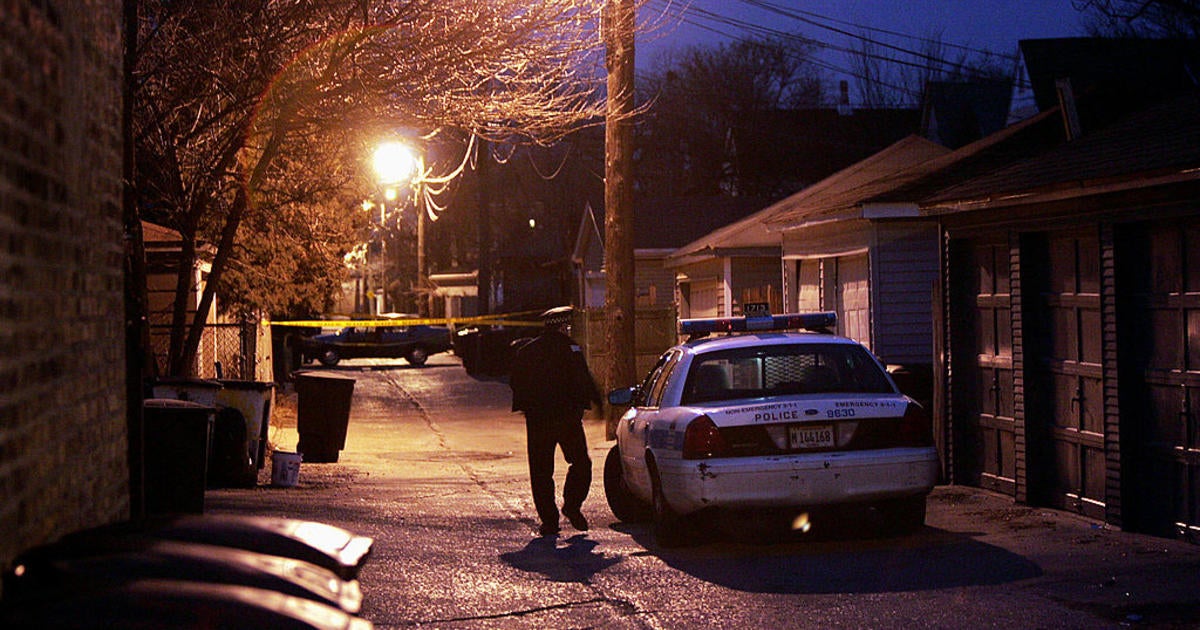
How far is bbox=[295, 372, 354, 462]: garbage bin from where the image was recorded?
18297mm

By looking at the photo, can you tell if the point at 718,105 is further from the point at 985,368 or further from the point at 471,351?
the point at 985,368

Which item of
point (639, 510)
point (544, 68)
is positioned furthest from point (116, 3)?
point (544, 68)

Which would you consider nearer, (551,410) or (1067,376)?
(1067,376)

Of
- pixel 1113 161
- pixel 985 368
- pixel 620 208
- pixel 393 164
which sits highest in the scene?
pixel 393 164

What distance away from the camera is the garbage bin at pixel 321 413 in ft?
60.0

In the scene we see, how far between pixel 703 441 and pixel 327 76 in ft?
20.1

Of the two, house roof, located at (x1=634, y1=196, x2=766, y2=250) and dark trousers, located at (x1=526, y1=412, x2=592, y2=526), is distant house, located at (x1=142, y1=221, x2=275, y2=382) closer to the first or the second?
dark trousers, located at (x1=526, y1=412, x2=592, y2=526)

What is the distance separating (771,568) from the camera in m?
9.91

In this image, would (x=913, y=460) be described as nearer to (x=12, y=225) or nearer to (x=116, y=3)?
(x=116, y=3)

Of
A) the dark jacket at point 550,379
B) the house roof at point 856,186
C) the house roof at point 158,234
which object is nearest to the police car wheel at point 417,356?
the house roof at point 856,186

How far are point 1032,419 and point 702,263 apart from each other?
19258 millimetres

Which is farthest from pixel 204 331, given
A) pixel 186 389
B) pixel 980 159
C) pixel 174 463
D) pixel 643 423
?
pixel 643 423

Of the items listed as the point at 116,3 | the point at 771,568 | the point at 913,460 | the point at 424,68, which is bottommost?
the point at 771,568

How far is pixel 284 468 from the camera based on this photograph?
15.3 meters
